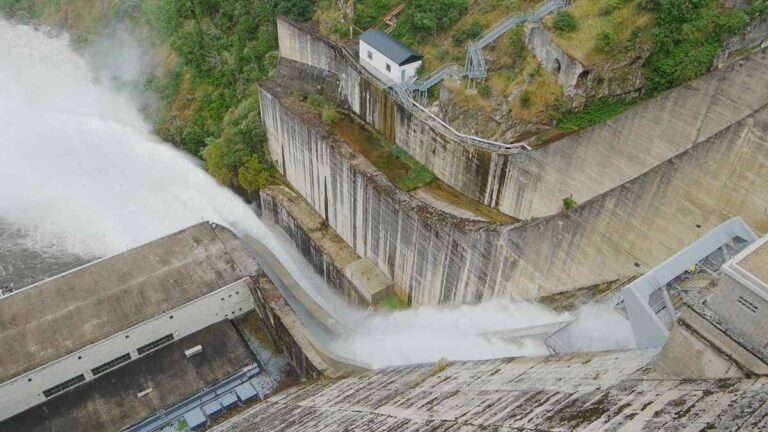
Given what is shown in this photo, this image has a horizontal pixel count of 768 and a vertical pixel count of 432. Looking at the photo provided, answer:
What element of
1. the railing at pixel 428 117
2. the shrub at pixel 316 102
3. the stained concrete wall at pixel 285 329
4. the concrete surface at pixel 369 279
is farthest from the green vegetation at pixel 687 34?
the stained concrete wall at pixel 285 329

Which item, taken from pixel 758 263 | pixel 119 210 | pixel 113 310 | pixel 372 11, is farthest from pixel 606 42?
pixel 119 210

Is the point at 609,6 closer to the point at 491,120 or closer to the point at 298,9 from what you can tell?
the point at 491,120

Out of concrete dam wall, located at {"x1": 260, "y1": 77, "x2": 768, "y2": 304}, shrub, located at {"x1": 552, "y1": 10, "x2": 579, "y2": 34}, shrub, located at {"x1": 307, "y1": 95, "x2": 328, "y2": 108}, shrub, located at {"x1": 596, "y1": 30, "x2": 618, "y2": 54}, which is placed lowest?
concrete dam wall, located at {"x1": 260, "y1": 77, "x2": 768, "y2": 304}

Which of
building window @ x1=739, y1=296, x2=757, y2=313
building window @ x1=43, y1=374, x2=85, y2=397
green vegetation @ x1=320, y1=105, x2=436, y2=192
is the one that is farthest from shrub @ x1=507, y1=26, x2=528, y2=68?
building window @ x1=43, y1=374, x2=85, y2=397

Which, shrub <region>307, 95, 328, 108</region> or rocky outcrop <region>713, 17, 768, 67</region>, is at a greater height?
shrub <region>307, 95, 328, 108</region>

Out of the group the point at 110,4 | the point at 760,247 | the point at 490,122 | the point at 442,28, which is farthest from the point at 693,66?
the point at 110,4

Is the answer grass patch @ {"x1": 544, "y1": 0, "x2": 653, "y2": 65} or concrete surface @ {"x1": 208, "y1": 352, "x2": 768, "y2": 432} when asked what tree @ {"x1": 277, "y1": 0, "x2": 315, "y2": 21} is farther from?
concrete surface @ {"x1": 208, "y1": 352, "x2": 768, "y2": 432}

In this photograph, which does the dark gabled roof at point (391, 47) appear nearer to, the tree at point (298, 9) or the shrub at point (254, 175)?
the tree at point (298, 9)
